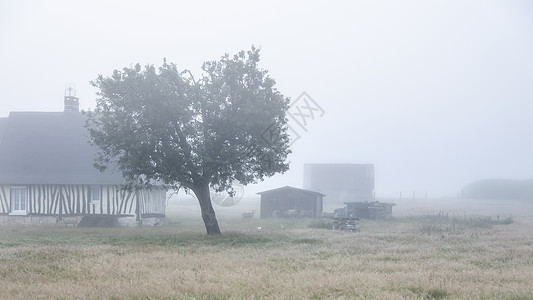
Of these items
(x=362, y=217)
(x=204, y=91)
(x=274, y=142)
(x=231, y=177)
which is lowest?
(x=362, y=217)

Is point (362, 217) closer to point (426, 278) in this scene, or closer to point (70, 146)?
point (70, 146)

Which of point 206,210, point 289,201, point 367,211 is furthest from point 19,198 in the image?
point 367,211

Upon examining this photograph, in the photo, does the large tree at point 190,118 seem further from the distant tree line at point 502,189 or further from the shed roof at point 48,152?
the distant tree line at point 502,189

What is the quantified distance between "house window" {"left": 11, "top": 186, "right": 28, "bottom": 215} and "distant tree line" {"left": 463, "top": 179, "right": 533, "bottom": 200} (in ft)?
252

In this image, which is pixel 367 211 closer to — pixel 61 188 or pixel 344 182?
pixel 61 188

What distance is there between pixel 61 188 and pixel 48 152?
383cm

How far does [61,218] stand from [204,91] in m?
17.4

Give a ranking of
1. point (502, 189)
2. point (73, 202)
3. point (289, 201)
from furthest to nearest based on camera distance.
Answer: point (502, 189), point (289, 201), point (73, 202)

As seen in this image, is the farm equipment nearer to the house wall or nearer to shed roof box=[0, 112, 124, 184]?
the house wall

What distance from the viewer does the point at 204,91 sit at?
73.9 feet

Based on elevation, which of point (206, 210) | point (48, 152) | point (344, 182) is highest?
point (48, 152)

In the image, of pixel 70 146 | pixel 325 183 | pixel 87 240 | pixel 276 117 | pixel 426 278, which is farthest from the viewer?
pixel 325 183

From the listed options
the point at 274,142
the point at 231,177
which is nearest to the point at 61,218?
the point at 231,177

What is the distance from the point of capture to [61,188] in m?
34.1
